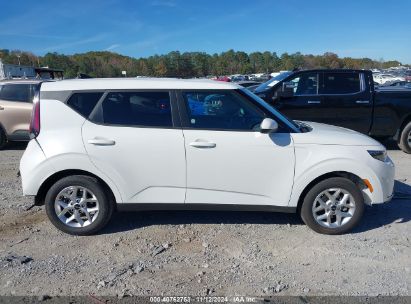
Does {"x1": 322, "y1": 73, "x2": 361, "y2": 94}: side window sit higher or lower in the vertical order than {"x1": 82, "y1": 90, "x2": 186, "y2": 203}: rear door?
higher

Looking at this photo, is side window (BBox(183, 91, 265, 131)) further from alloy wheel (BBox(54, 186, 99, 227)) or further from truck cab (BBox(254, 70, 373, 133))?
truck cab (BBox(254, 70, 373, 133))

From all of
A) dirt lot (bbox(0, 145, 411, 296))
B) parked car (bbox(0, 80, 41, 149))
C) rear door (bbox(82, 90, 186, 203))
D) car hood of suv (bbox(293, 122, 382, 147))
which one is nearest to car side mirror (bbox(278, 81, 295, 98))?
dirt lot (bbox(0, 145, 411, 296))

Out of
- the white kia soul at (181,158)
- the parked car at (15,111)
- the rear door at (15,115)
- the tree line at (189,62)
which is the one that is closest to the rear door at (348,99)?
the white kia soul at (181,158)

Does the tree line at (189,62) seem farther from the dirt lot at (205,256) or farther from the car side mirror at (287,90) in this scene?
the dirt lot at (205,256)

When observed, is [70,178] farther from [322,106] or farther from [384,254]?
[322,106]

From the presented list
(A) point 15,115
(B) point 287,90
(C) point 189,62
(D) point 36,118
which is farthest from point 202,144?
(C) point 189,62

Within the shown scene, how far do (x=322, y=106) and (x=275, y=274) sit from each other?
17.3ft

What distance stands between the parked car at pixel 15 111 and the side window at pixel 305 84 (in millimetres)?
5700

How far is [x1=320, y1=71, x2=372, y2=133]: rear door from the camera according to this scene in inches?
316

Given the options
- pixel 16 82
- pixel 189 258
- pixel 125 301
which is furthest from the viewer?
pixel 16 82

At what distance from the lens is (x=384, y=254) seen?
152 inches

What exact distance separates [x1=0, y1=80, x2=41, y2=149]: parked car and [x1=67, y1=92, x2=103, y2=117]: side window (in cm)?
512

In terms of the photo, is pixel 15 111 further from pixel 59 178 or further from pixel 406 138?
pixel 406 138

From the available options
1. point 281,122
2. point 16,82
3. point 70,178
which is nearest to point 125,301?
point 70,178
